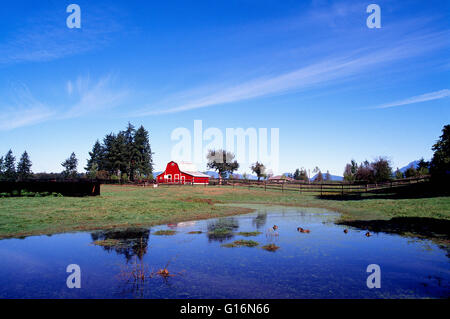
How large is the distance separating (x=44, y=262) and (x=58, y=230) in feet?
20.2

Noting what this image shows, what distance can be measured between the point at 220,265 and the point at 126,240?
5.63 meters

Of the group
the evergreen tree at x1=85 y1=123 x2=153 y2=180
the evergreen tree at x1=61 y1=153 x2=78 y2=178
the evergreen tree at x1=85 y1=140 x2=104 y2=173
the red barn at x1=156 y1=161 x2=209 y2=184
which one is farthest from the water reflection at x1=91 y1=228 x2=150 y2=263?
the evergreen tree at x1=61 y1=153 x2=78 y2=178

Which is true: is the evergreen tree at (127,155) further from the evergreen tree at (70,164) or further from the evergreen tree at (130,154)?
the evergreen tree at (70,164)

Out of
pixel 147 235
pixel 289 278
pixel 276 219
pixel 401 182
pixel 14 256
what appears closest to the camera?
pixel 289 278

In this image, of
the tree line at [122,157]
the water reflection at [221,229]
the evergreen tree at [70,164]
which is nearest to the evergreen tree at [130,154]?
the tree line at [122,157]

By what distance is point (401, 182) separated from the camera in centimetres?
4878

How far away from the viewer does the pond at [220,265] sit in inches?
299

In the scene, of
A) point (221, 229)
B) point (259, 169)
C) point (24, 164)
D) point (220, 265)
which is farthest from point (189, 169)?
point (24, 164)

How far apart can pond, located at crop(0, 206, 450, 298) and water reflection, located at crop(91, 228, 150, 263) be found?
41 millimetres

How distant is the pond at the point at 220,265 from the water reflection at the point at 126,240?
41 millimetres

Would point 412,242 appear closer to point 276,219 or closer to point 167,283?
point 276,219
